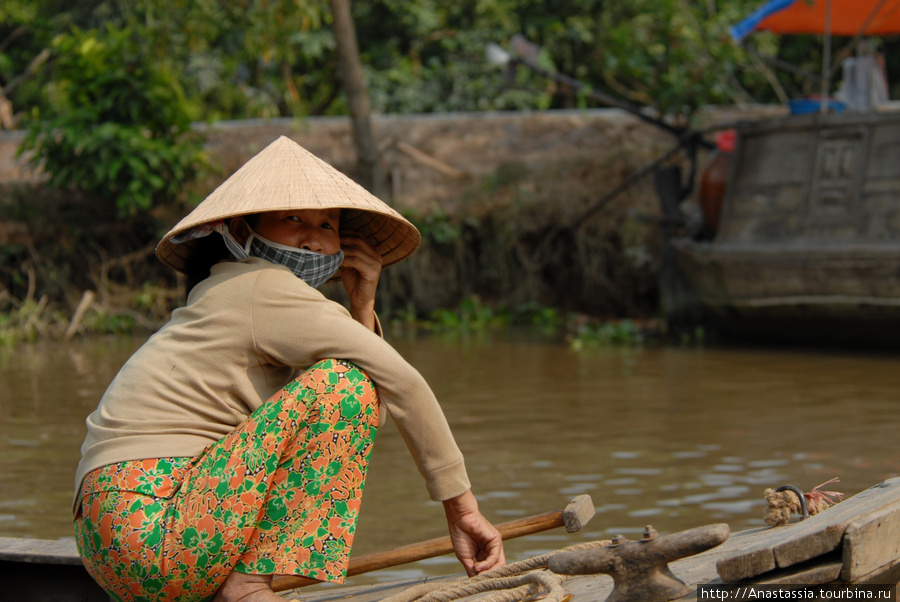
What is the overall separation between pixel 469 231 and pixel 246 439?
844cm

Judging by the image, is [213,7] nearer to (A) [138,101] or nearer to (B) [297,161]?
(A) [138,101]

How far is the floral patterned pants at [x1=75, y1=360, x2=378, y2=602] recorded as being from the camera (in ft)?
6.29

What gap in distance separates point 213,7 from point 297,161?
822cm

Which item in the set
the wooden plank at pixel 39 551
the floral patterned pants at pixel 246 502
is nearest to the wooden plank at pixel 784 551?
A: the floral patterned pants at pixel 246 502

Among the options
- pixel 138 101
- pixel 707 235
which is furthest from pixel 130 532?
pixel 138 101

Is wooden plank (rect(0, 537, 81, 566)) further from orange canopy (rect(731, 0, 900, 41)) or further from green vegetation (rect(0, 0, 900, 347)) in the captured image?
orange canopy (rect(731, 0, 900, 41))

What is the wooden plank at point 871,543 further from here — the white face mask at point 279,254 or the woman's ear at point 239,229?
the woman's ear at point 239,229

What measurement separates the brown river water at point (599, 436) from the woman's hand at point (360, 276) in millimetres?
943

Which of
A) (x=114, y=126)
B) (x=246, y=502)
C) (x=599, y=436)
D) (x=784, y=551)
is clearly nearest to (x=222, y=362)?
(x=246, y=502)

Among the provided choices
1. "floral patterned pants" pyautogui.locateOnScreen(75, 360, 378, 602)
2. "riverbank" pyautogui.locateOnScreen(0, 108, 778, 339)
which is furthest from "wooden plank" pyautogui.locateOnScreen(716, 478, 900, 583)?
"riverbank" pyautogui.locateOnScreen(0, 108, 778, 339)

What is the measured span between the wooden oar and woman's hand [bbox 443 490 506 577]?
43 millimetres

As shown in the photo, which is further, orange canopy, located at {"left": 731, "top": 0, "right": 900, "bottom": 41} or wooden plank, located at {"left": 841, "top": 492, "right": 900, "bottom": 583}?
orange canopy, located at {"left": 731, "top": 0, "right": 900, "bottom": 41}

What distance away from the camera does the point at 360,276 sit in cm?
244

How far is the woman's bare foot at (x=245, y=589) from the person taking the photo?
1.99 meters
